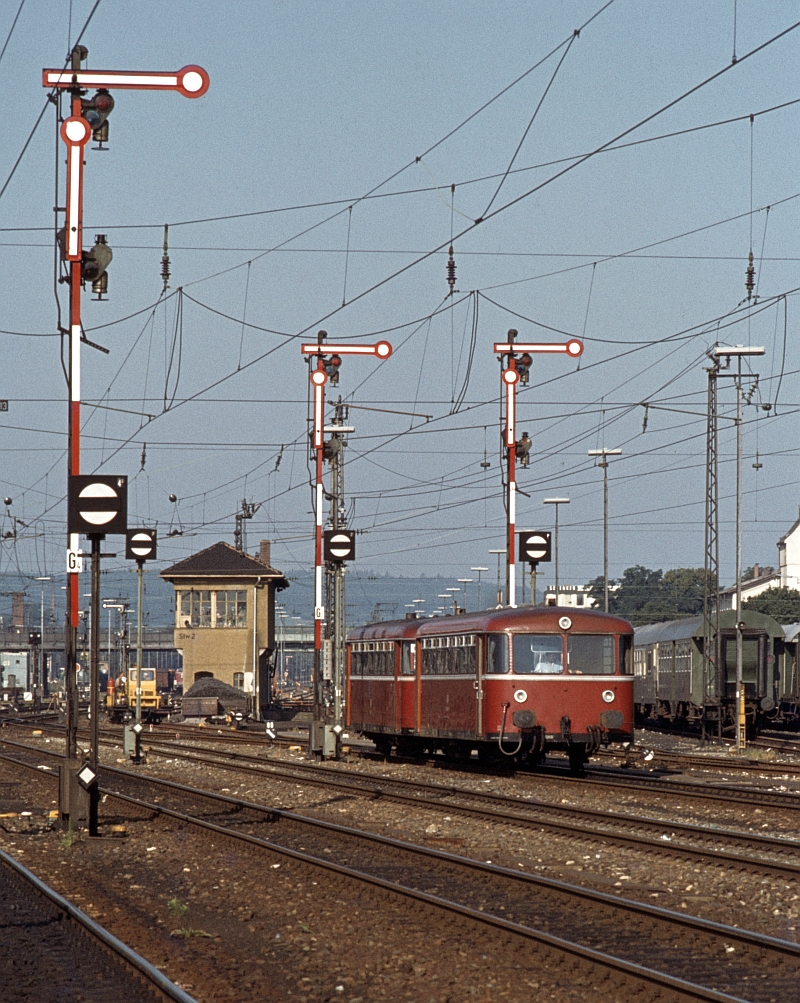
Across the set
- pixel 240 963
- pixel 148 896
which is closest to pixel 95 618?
pixel 148 896

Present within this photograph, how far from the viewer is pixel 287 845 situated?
1609 centimetres

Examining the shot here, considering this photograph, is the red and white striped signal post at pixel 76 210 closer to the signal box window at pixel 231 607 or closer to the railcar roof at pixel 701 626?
the railcar roof at pixel 701 626

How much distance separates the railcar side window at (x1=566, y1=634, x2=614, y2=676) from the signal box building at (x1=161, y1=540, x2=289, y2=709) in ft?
179

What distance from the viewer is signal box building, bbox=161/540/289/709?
261 ft

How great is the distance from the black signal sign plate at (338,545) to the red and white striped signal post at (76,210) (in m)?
13.2

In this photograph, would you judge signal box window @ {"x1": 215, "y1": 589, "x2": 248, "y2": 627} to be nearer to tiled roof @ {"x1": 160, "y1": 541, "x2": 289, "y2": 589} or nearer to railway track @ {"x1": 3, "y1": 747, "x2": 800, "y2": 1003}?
tiled roof @ {"x1": 160, "y1": 541, "x2": 289, "y2": 589}

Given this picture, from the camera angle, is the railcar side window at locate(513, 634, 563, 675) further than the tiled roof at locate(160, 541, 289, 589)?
No

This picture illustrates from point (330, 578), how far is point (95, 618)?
102 ft

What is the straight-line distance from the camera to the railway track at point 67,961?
859 cm

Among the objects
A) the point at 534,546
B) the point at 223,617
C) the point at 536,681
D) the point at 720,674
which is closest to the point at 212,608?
the point at 223,617

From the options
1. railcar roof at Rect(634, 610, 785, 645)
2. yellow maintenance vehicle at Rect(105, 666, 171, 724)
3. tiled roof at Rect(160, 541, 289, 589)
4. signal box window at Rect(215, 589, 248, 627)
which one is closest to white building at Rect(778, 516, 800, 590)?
tiled roof at Rect(160, 541, 289, 589)

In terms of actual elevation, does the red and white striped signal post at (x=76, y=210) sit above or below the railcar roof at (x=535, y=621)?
above

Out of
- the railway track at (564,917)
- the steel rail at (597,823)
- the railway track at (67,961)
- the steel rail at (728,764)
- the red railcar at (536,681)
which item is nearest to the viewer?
the railway track at (67,961)

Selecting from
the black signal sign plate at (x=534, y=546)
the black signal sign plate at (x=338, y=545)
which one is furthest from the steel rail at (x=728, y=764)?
the black signal sign plate at (x=338, y=545)
